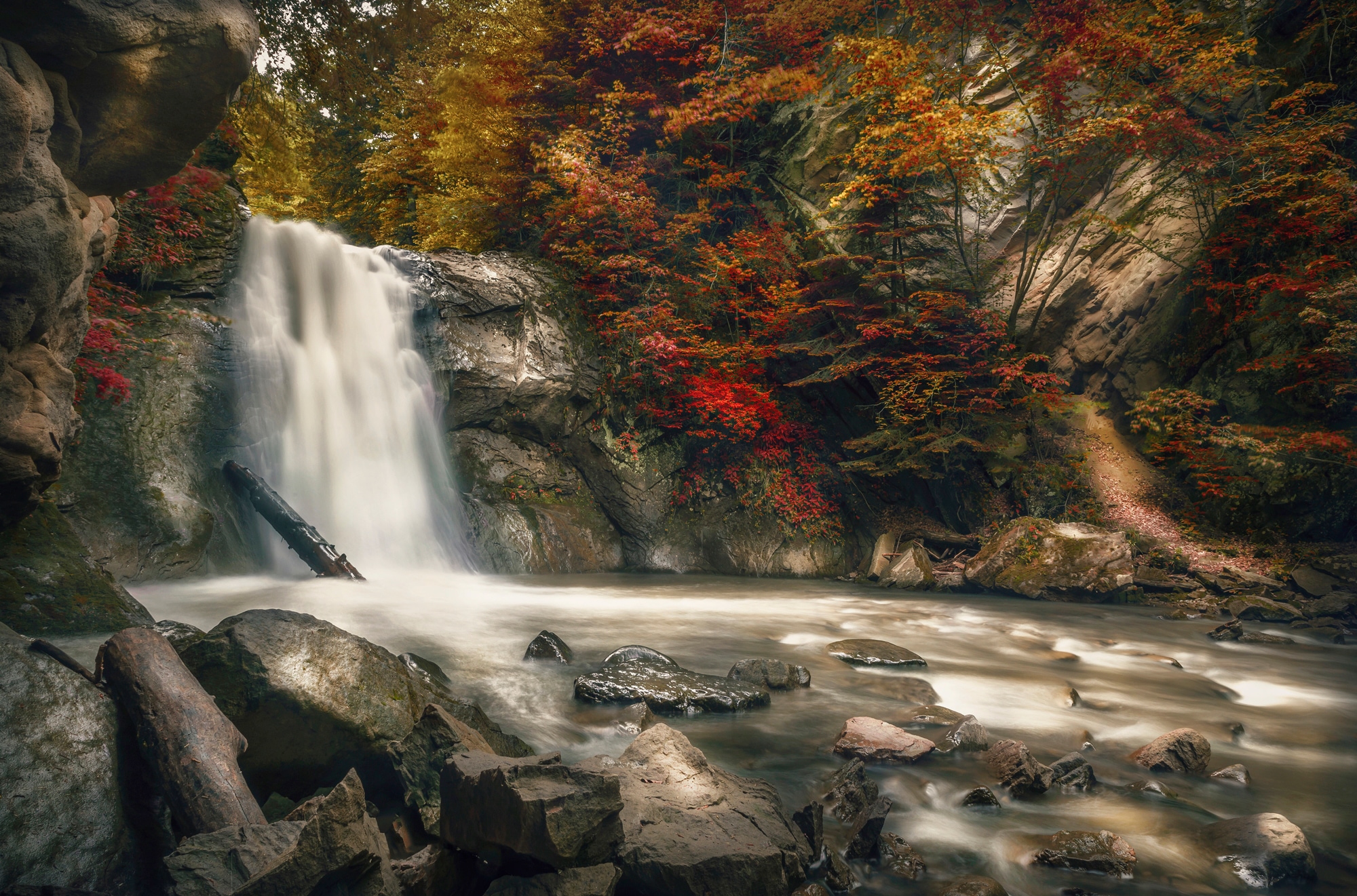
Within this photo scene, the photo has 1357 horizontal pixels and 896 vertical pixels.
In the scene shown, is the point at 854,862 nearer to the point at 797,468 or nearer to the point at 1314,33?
the point at 797,468

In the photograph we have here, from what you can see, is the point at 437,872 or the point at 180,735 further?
the point at 180,735

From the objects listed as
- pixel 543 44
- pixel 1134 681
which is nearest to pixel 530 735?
pixel 1134 681

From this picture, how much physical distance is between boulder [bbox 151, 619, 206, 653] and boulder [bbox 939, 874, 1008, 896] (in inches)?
146

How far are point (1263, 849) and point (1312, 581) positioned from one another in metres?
8.49

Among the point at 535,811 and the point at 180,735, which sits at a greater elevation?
the point at 180,735

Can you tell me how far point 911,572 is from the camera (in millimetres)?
11367

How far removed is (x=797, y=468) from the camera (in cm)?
1345

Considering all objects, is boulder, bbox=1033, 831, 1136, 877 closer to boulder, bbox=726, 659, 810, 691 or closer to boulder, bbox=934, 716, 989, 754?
boulder, bbox=934, 716, 989, 754

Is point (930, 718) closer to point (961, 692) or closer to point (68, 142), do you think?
point (961, 692)

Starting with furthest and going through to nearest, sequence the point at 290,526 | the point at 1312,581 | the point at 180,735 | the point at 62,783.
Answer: the point at 1312,581 < the point at 290,526 < the point at 180,735 < the point at 62,783

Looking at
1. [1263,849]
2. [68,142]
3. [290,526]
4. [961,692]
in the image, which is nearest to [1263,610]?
[961,692]

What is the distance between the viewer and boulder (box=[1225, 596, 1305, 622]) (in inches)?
336

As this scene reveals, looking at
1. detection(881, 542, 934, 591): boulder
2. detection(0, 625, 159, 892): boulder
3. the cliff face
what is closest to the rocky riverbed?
detection(0, 625, 159, 892): boulder

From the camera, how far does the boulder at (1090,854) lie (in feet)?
9.57
